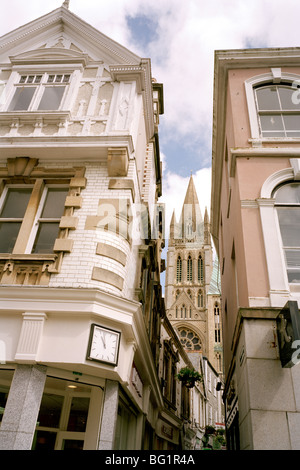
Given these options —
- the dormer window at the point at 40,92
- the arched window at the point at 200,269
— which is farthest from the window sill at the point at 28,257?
the arched window at the point at 200,269

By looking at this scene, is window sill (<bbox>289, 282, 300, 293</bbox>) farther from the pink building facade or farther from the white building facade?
the white building facade

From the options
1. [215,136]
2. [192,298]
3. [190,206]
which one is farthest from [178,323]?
[215,136]

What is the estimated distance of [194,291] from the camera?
88688mm

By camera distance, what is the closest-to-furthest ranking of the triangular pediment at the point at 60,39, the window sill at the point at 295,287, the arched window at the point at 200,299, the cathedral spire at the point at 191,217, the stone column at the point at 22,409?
the stone column at the point at 22,409, the window sill at the point at 295,287, the triangular pediment at the point at 60,39, the arched window at the point at 200,299, the cathedral spire at the point at 191,217

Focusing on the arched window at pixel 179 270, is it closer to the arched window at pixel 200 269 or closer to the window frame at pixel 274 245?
the arched window at pixel 200 269

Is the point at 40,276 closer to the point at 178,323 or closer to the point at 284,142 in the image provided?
the point at 284,142

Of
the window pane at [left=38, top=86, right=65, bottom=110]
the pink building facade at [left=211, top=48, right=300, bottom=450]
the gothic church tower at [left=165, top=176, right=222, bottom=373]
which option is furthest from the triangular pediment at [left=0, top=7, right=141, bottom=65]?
the gothic church tower at [left=165, top=176, right=222, bottom=373]

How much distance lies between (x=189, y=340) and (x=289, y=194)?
76.6m

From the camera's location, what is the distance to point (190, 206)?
393 feet

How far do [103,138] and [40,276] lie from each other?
12.2 feet

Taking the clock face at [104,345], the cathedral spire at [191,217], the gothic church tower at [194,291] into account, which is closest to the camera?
the clock face at [104,345]

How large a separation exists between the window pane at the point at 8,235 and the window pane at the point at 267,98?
7.47 m

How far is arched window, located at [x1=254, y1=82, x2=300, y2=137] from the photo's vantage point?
9.66m

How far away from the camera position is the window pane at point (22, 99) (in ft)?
32.0
